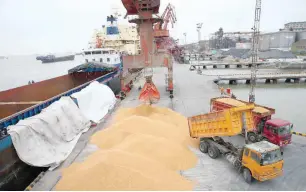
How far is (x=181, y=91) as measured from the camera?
2670 cm

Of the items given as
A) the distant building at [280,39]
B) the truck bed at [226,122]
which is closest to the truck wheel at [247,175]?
the truck bed at [226,122]

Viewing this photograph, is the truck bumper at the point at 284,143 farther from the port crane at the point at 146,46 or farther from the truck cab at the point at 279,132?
the port crane at the point at 146,46

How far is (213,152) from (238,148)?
3.72 feet

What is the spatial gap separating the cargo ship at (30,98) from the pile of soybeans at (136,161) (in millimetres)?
2521

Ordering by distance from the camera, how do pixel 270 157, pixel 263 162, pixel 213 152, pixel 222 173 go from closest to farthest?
pixel 263 162
pixel 270 157
pixel 222 173
pixel 213 152

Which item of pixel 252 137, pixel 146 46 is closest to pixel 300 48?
pixel 146 46

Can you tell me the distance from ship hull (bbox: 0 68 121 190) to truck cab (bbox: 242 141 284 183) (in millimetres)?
9649

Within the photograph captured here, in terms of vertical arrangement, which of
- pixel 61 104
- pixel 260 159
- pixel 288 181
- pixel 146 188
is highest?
pixel 61 104

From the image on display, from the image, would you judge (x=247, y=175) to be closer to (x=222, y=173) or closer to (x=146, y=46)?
(x=222, y=173)

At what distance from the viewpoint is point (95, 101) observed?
726 inches

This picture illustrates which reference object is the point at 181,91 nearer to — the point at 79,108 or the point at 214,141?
the point at 79,108

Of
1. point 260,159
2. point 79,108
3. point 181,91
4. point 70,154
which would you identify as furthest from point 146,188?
point 181,91

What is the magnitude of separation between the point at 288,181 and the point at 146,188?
18.9ft

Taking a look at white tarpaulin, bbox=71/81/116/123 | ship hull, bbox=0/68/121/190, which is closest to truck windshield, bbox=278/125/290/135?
white tarpaulin, bbox=71/81/116/123
